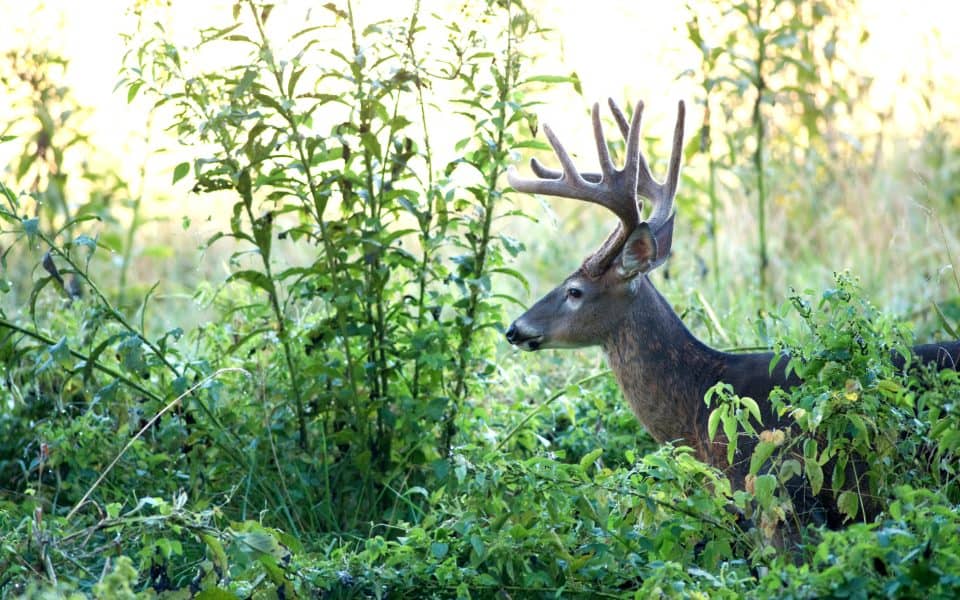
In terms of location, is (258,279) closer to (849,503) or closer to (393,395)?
(393,395)

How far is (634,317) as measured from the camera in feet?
15.6

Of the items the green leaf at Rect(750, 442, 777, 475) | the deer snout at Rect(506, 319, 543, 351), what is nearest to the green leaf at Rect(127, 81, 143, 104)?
the deer snout at Rect(506, 319, 543, 351)

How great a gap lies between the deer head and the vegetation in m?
0.20

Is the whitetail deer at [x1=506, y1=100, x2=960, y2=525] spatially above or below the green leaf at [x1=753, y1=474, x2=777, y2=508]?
above

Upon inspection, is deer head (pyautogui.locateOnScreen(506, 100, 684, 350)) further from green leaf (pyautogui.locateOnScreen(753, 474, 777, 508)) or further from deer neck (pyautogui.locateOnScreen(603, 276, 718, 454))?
green leaf (pyautogui.locateOnScreen(753, 474, 777, 508))

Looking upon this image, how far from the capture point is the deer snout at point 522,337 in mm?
4820

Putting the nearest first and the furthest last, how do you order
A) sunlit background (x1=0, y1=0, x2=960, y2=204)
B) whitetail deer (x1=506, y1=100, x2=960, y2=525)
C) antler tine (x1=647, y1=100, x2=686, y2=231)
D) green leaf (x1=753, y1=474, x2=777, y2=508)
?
green leaf (x1=753, y1=474, x2=777, y2=508)
whitetail deer (x1=506, y1=100, x2=960, y2=525)
antler tine (x1=647, y1=100, x2=686, y2=231)
sunlit background (x1=0, y1=0, x2=960, y2=204)

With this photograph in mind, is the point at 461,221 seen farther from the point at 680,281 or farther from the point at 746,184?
the point at 746,184

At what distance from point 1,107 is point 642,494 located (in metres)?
5.87

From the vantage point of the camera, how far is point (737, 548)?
3414 millimetres

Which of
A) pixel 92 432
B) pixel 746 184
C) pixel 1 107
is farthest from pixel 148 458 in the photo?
pixel 1 107

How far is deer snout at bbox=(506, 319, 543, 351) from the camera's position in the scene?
4820 mm

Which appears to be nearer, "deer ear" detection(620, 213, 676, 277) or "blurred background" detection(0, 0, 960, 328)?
"deer ear" detection(620, 213, 676, 277)

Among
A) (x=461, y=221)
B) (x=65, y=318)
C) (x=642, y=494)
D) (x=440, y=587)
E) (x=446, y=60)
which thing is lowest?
(x=440, y=587)
